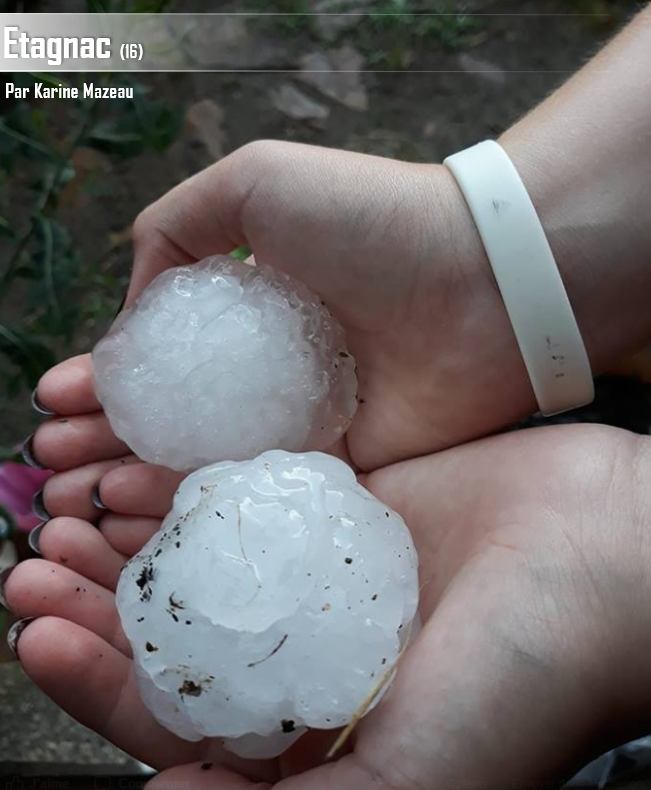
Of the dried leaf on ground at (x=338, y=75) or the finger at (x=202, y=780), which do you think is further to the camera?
the dried leaf on ground at (x=338, y=75)

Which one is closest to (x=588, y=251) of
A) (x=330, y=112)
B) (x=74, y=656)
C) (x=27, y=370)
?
(x=74, y=656)

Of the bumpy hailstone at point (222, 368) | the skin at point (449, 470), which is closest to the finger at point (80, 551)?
the skin at point (449, 470)

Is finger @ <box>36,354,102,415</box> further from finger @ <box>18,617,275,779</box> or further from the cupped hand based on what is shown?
finger @ <box>18,617,275,779</box>

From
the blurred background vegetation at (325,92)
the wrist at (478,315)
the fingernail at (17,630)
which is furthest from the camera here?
the blurred background vegetation at (325,92)

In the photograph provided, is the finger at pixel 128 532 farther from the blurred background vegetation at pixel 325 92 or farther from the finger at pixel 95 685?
the blurred background vegetation at pixel 325 92

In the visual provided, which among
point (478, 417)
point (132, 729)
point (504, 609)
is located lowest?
point (132, 729)

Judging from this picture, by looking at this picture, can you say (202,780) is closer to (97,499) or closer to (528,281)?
(97,499)

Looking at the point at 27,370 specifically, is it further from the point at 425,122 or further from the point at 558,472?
the point at 425,122

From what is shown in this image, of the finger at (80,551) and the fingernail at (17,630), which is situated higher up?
the finger at (80,551)
